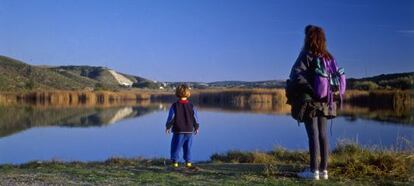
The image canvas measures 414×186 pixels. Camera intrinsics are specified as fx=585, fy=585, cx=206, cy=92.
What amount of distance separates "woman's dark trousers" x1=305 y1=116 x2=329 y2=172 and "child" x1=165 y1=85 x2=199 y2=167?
248 cm

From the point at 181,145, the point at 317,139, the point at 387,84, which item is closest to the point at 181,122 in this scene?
the point at 181,145

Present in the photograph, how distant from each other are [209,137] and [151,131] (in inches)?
161

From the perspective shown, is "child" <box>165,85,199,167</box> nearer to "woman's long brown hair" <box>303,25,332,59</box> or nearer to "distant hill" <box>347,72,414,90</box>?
"woman's long brown hair" <box>303,25,332,59</box>

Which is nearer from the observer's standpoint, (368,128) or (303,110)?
(303,110)

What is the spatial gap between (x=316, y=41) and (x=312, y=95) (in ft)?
2.16

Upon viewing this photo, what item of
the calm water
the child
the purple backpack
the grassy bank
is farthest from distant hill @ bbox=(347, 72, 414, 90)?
the purple backpack

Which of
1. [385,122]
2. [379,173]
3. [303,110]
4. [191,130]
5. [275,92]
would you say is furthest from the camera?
[275,92]

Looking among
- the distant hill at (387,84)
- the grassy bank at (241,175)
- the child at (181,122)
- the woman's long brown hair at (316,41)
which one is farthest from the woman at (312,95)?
the distant hill at (387,84)

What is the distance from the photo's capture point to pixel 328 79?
714 cm

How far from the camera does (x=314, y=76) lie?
23.4 ft

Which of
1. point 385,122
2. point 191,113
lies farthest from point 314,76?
point 385,122

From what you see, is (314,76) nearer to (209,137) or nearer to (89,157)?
(89,157)

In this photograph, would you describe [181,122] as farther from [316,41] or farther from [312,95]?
[316,41]

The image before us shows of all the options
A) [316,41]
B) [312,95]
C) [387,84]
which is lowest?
[312,95]
